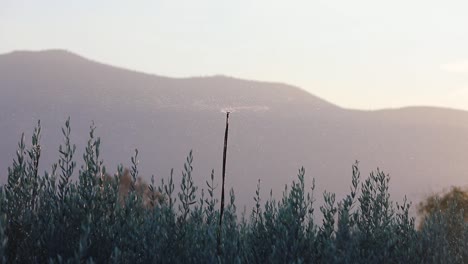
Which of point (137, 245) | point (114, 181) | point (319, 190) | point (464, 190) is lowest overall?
point (319, 190)

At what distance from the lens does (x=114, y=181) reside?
24.9ft

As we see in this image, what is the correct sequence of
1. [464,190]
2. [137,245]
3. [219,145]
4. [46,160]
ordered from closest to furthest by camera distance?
[137,245] → [464,190] → [46,160] → [219,145]

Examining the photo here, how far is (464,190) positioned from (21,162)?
41.7 metres

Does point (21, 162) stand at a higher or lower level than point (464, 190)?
higher

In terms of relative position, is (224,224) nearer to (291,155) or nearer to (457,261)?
(457,261)

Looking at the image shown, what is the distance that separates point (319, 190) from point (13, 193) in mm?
182575

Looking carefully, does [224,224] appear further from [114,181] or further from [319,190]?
[319,190]

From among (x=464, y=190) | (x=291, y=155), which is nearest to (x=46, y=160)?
(x=291, y=155)

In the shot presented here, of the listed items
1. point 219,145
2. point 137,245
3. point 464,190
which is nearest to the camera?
point 137,245

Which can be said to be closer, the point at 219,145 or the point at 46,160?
the point at 46,160

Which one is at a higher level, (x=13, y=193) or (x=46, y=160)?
(x=13, y=193)

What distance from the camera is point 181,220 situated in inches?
323

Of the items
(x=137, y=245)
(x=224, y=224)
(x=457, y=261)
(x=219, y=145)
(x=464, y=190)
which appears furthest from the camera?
(x=219, y=145)

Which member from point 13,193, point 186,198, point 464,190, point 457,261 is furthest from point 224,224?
point 464,190
